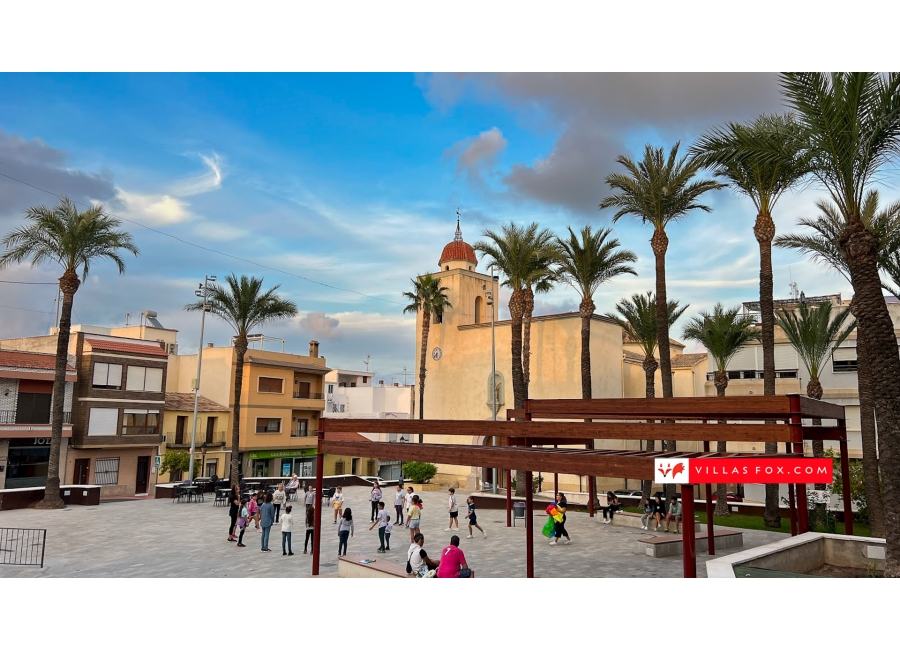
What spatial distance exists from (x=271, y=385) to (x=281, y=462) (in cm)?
634

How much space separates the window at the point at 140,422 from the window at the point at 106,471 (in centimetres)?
179

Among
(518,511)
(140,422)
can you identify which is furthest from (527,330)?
(140,422)

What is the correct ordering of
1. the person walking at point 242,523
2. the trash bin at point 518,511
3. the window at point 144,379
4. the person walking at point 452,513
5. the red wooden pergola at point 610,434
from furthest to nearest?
the window at point 144,379 < the trash bin at point 518,511 < the person walking at point 452,513 < the person walking at point 242,523 < the red wooden pergola at point 610,434

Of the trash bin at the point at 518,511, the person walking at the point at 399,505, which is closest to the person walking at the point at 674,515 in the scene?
the trash bin at the point at 518,511

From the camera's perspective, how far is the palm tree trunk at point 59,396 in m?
26.6

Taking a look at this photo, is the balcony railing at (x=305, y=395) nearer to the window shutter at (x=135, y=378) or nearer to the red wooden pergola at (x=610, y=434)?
the window shutter at (x=135, y=378)

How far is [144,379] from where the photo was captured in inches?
1519


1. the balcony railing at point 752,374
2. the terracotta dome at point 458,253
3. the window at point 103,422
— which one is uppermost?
the terracotta dome at point 458,253

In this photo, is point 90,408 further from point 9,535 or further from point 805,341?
point 805,341

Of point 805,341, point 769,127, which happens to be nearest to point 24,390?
point 769,127

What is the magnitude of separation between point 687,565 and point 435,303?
40.7 metres

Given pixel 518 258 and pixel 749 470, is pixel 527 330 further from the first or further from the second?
pixel 749 470

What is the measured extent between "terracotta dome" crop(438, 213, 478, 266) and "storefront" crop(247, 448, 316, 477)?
19994mm

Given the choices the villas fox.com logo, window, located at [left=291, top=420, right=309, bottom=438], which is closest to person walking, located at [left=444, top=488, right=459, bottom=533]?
the villas fox.com logo
